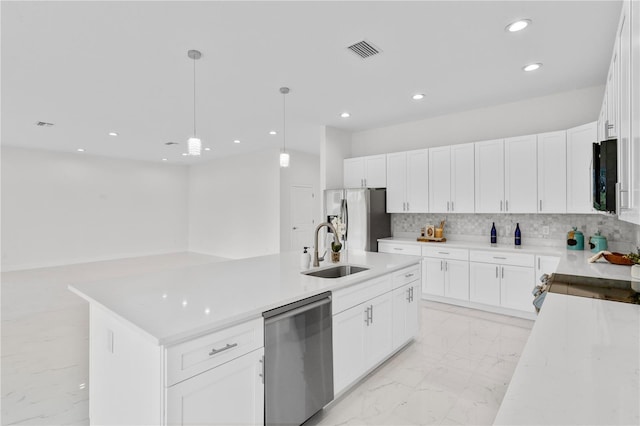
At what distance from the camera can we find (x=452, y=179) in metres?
4.62

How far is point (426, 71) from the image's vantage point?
334 cm

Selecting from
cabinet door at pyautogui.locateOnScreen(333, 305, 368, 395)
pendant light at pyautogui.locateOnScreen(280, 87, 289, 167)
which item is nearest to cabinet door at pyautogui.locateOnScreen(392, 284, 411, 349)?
cabinet door at pyautogui.locateOnScreen(333, 305, 368, 395)

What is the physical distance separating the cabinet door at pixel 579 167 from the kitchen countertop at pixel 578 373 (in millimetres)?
2580

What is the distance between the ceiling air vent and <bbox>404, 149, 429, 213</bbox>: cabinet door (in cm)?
230

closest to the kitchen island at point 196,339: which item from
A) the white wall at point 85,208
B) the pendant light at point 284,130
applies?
the pendant light at point 284,130

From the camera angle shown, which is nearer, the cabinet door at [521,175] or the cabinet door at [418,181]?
the cabinet door at [521,175]

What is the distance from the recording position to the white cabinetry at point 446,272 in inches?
170

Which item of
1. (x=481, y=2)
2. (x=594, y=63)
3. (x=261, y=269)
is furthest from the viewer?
(x=594, y=63)

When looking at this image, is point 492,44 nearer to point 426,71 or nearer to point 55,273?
point 426,71

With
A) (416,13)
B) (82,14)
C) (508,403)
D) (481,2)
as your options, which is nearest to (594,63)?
(481,2)

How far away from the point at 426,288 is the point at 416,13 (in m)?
3.55

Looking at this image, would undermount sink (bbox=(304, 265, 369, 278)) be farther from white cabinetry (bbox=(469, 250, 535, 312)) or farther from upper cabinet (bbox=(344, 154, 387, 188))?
upper cabinet (bbox=(344, 154, 387, 188))

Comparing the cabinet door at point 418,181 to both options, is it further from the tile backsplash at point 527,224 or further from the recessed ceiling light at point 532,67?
the recessed ceiling light at point 532,67

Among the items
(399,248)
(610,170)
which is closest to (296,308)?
(610,170)
